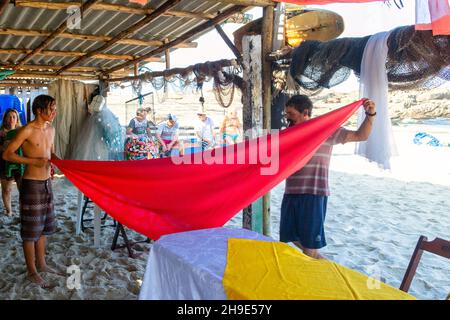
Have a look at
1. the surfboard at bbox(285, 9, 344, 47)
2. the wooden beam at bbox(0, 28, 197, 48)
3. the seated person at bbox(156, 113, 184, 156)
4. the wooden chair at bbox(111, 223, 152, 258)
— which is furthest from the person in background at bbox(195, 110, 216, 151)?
the surfboard at bbox(285, 9, 344, 47)

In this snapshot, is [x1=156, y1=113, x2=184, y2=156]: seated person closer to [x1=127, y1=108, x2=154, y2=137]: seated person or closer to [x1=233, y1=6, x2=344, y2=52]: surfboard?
[x1=127, y1=108, x2=154, y2=137]: seated person

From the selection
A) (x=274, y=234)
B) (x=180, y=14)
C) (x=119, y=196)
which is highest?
(x=180, y=14)

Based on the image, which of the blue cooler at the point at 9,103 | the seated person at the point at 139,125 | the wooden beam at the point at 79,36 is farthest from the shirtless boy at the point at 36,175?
the blue cooler at the point at 9,103

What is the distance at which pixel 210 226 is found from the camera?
2.32m

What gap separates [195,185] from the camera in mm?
2443

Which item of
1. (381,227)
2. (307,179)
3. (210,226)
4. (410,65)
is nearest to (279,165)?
(307,179)

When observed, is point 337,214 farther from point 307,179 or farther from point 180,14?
point 180,14

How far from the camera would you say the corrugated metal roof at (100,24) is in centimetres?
442

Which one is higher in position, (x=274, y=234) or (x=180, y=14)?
(x=180, y=14)

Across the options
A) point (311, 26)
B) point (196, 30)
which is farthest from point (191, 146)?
point (311, 26)

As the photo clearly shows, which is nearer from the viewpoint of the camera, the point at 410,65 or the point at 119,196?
the point at 410,65

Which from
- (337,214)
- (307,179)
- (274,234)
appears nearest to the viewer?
(307,179)

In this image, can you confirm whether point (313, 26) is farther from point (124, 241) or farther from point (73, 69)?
point (73, 69)

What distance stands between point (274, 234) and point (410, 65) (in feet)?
8.63
